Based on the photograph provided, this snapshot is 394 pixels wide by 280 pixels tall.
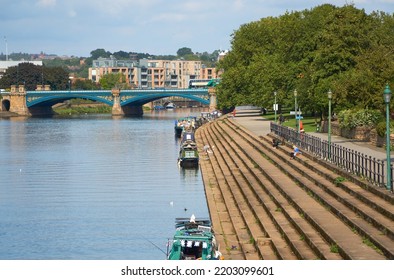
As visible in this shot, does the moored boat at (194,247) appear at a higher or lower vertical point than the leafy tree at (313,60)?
lower

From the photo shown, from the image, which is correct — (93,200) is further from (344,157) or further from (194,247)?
(194,247)

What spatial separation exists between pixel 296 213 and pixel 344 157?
35.4ft

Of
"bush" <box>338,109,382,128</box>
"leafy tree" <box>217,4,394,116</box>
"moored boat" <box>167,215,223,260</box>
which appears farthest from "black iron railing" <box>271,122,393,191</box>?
"moored boat" <box>167,215,223,260</box>

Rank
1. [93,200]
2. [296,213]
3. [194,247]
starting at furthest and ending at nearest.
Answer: [93,200]
[296,213]
[194,247]

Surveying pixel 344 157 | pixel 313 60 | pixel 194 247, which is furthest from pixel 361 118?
pixel 194 247

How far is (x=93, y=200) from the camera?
54.4 metres

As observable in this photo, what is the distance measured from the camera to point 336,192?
3897cm

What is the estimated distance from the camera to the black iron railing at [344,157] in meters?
38.5

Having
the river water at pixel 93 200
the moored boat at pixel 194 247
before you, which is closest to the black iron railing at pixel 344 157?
the river water at pixel 93 200

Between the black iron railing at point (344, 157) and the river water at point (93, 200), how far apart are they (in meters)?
6.82

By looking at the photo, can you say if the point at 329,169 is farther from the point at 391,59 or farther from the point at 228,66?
the point at 228,66

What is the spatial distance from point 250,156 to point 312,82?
1641 centimetres

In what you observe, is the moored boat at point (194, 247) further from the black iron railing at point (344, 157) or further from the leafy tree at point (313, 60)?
the leafy tree at point (313, 60)
